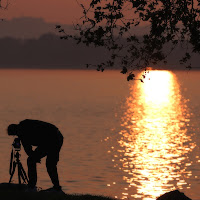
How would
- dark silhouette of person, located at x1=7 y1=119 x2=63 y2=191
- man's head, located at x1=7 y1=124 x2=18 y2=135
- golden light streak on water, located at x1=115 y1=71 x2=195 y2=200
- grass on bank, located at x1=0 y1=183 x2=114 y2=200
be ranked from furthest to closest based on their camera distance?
golden light streak on water, located at x1=115 y1=71 x2=195 y2=200, grass on bank, located at x1=0 y1=183 x2=114 y2=200, dark silhouette of person, located at x1=7 y1=119 x2=63 y2=191, man's head, located at x1=7 y1=124 x2=18 y2=135

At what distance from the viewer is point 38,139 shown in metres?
17.2

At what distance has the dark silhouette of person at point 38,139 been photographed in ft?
55.3

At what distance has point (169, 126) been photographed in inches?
3290

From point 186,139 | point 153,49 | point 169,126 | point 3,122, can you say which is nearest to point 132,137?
point 186,139

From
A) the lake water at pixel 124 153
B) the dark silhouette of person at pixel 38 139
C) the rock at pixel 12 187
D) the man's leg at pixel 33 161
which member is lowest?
the lake water at pixel 124 153

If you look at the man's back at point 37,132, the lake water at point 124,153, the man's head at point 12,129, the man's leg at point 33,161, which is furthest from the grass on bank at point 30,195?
the lake water at point 124,153

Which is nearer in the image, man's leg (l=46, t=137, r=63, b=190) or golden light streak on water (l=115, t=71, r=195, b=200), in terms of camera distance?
man's leg (l=46, t=137, r=63, b=190)

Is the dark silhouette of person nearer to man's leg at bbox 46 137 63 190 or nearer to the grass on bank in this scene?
man's leg at bbox 46 137 63 190

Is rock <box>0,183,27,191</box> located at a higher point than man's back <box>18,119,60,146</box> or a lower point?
lower

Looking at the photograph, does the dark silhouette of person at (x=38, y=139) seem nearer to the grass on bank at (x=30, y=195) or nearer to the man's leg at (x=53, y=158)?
the man's leg at (x=53, y=158)

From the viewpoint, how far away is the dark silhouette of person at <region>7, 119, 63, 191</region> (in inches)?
663

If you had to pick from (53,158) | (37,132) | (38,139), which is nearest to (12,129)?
(37,132)

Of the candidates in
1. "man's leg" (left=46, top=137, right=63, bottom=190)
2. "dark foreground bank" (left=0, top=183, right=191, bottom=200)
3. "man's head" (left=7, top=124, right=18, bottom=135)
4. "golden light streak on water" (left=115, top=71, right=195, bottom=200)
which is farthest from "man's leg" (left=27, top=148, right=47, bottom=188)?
"golden light streak on water" (left=115, top=71, right=195, bottom=200)

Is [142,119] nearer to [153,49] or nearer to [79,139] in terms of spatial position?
[79,139]
